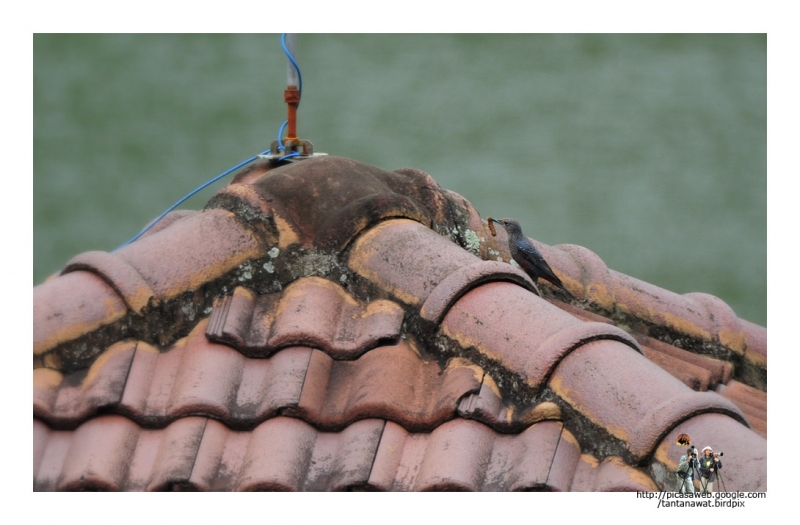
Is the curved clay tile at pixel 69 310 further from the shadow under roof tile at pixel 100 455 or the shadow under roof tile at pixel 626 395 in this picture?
the shadow under roof tile at pixel 626 395

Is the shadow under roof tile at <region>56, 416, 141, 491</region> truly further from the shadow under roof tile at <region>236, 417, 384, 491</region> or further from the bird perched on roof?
the bird perched on roof

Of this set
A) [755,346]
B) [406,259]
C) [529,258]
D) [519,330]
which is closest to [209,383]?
[406,259]

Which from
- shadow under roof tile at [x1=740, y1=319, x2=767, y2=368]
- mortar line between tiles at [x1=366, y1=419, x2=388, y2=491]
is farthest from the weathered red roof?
shadow under roof tile at [x1=740, y1=319, x2=767, y2=368]

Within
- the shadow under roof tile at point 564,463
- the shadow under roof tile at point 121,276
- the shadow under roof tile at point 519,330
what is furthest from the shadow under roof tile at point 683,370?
the shadow under roof tile at point 121,276

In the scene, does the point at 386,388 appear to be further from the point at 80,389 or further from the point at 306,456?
the point at 80,389

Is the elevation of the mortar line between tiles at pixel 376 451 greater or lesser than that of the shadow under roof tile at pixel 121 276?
lesser

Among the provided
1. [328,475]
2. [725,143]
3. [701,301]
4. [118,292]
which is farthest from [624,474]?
[725,143]
